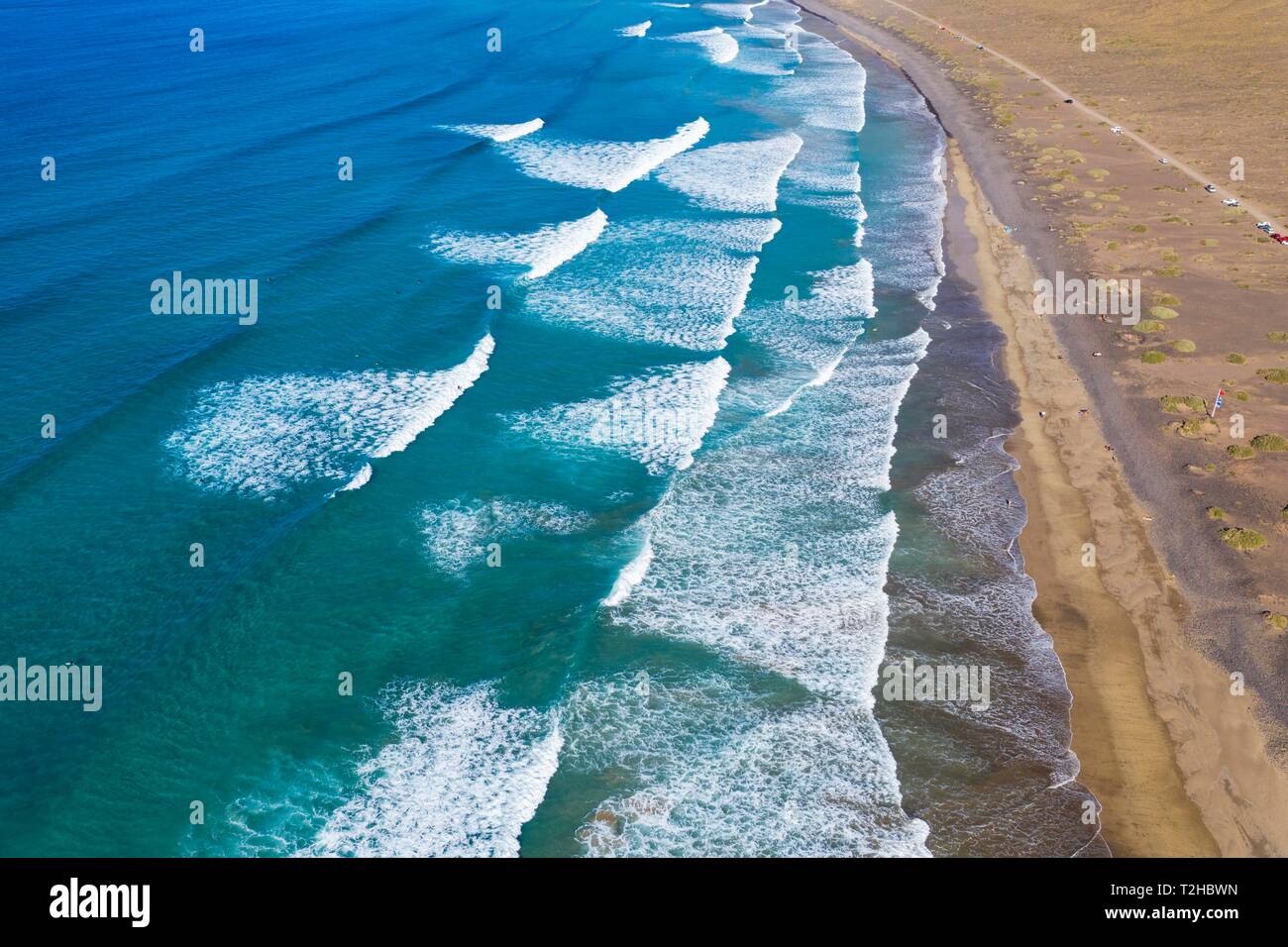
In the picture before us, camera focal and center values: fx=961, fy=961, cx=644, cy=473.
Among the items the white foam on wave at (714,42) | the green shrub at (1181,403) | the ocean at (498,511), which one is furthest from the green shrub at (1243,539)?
the white foam on wave at (714,42)

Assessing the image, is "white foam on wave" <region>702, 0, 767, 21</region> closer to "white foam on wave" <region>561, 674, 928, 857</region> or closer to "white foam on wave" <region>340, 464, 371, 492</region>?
"white foam on wave" <region>340, 464, 371, 492</region>

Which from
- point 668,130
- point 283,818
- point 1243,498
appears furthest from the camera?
point 668,130

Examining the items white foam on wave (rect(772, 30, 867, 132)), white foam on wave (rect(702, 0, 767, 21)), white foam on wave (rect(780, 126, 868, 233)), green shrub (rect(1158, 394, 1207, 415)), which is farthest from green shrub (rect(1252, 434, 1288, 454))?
white foam on wave (rect(702, 0, 767, 21))

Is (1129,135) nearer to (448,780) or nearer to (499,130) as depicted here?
(499,130)

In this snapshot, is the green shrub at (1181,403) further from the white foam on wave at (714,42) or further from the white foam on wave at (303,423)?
the white foam on wave at (714,42)

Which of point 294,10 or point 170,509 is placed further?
point 294,10
